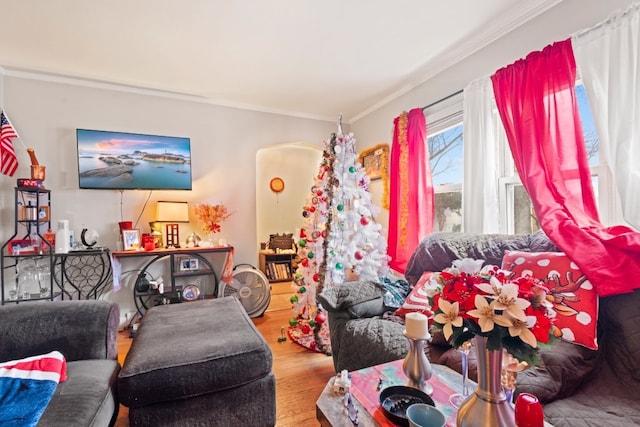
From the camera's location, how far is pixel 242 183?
363cm

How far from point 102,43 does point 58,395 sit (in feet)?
8.10

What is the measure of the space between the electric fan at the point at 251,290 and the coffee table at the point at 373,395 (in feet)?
7.66

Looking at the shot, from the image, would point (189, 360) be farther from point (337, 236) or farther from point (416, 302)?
point (337, 236)

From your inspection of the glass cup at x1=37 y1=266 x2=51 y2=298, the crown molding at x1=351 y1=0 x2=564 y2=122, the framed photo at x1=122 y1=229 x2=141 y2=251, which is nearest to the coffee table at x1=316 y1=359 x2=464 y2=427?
the crown molding at x1=351 y1=0 x2=564 y2=122

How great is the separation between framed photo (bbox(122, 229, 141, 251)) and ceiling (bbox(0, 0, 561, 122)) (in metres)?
1.50

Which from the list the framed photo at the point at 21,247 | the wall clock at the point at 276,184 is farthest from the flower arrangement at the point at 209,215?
the wall clock at the point at 276,184

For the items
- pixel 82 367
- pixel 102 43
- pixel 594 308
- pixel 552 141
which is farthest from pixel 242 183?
pixel 594 308

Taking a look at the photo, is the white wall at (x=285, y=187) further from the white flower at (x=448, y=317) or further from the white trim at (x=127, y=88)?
the white flower at (x=448, y=317)

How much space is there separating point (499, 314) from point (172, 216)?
308 centimetres

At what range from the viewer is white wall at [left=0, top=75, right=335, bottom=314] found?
2.81 meters

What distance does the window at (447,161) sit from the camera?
8.87 ft

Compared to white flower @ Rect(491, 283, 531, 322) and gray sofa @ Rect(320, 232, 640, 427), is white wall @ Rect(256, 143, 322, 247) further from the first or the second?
white flower @ Rect(491, 283, 531, 322)

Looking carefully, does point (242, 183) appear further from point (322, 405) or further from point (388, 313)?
point (322, 405)

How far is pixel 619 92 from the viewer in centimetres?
155
